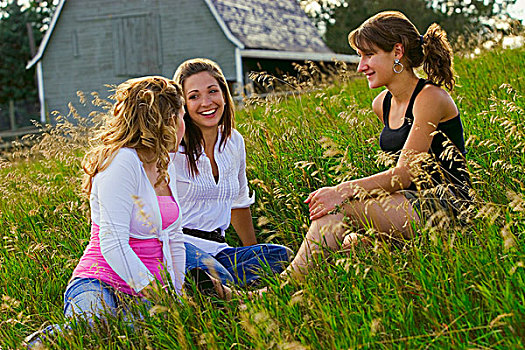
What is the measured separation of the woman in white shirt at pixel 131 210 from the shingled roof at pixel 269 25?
54.3 feet

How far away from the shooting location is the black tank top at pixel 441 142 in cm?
369

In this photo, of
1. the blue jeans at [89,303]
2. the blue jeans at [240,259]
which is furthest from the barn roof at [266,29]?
the blue jeans at [89,303]

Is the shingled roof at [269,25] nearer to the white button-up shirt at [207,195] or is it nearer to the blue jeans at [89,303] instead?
the white button-up shirt at [207,195]

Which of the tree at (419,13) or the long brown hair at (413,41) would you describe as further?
the tree at (419,13)

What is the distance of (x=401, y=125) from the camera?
155 inches

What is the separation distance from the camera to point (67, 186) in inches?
239

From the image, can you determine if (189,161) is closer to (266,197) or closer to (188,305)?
(266,197)

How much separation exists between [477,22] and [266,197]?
4160 cm

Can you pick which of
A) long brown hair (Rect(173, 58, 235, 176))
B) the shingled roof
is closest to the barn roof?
the shingled roof

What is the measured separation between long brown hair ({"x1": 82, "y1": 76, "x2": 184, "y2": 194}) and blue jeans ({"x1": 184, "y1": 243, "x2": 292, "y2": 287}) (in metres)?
0.61

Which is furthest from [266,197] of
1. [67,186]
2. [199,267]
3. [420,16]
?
[420,16]

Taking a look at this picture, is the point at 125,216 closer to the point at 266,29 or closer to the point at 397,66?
the point at 397,66

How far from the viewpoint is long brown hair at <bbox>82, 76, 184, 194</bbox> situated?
3.48 meters

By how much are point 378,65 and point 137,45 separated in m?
18.7
